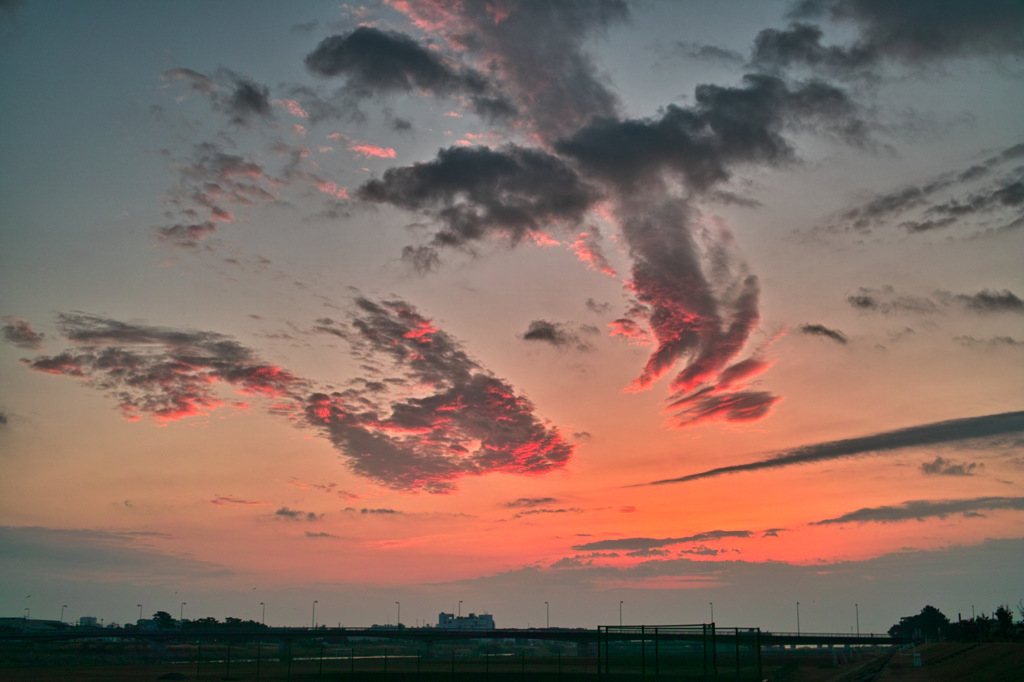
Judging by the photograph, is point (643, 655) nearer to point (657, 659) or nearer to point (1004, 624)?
Answer: point (657, 659)

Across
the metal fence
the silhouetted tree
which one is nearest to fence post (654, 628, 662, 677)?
the metal fence

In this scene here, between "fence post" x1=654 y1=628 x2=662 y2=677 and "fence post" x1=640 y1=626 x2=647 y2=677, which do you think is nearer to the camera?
Result: "fence post" x1=654 y1=628 x2=662 y2=677

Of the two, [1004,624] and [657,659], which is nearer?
[657,659]

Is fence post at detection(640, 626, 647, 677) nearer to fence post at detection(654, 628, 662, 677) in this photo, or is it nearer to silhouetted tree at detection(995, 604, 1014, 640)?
fence post at detection(654, 628, 662, 677)

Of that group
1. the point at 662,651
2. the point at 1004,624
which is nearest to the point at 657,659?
the point at 662,651

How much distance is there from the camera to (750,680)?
41562 mm

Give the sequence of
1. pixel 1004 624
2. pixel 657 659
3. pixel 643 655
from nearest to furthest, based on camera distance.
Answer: pixel 657 659 < pixel 643 655 < pixel 1004 624

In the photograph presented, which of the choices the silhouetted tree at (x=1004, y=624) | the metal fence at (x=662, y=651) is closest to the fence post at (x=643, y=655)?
the metal fence at (x=662, y=651)

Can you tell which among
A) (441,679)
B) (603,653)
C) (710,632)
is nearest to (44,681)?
(441,679)

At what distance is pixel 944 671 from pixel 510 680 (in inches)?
1518

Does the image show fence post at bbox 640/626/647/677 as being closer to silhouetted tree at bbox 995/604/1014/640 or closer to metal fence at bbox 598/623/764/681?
metal fence at bbox 598/623/764/681

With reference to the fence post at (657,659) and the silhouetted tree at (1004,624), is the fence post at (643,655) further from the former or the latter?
the silhouetted tree at (1004,624)

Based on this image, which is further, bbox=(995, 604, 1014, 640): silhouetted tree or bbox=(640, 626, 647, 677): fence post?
bbox=(995, 604, 1014, 640): silhouetted tree

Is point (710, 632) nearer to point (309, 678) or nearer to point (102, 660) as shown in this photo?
point (309, 678)
